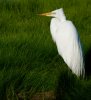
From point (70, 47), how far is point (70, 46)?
0.4 inches

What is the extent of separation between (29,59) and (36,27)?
1.56 meters

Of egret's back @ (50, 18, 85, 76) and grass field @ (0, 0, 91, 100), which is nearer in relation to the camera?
grass field @ (0, 0, 91, 100)

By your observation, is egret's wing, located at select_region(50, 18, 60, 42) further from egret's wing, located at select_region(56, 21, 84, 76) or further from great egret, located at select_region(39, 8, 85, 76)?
egret's wing, located at select_region(56, 21, 84, 76)

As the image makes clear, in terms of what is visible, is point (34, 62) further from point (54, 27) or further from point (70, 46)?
point (54, 27)

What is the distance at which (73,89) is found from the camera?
14.8 ft

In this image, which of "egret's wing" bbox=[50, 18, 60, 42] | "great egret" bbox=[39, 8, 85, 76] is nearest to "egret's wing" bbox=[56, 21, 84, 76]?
"great egret" bbox=[39, 8, 85, 76]

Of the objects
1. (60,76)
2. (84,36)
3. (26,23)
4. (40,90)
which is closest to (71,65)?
(60,76)

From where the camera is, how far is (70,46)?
5.00m

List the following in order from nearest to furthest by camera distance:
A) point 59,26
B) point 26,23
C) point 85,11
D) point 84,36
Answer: point 59,26 → point 84,36 → point 26,23 → point 85,11

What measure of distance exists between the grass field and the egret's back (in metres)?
0.09

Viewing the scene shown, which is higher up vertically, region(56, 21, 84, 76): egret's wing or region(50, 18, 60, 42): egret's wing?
region(50, 18, 60, 42): egret's wing

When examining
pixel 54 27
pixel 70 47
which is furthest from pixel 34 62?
pixel 54 27

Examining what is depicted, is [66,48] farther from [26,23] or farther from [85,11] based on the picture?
[85,11]

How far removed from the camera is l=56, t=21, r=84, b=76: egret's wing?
4910 mm
